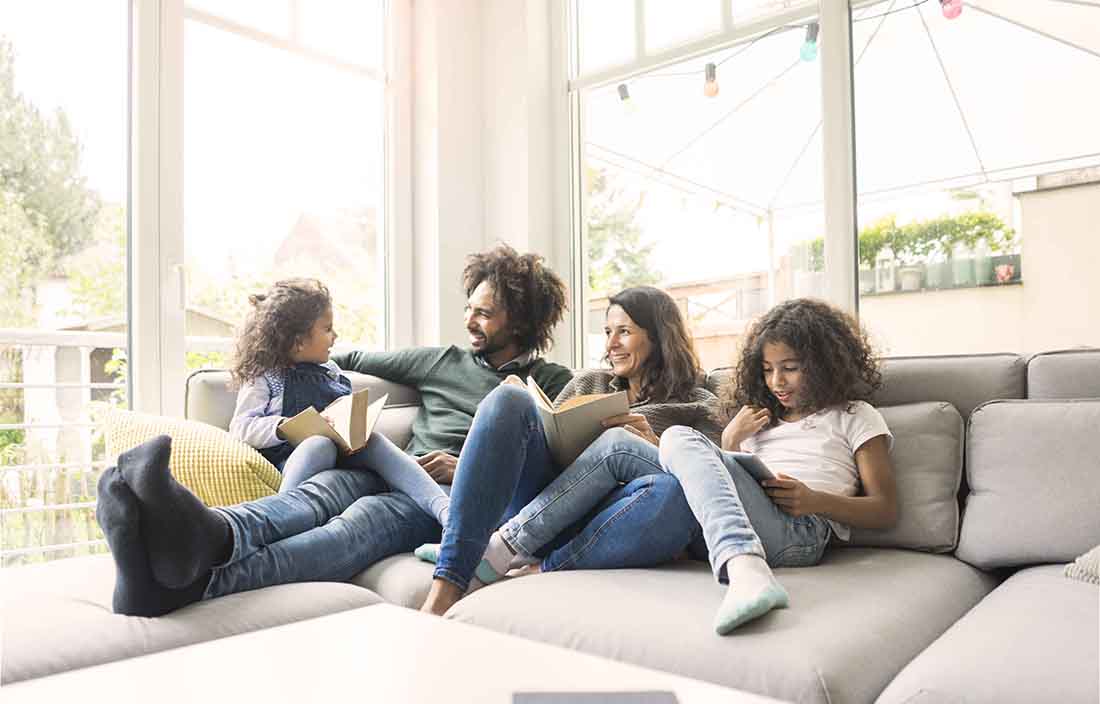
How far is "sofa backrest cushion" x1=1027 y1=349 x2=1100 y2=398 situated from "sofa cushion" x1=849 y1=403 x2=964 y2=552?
19 cm

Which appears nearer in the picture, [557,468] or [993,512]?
[993,512]

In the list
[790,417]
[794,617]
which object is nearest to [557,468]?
[790,417]

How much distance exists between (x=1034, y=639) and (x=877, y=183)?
1.79 meters

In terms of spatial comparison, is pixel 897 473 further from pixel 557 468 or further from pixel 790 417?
pixel 557 468

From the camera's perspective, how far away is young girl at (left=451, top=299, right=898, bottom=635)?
59.2 inches

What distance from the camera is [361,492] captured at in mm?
1975

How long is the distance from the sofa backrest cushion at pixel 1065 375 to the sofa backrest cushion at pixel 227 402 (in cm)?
162

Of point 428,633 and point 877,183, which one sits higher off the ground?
point 877,183

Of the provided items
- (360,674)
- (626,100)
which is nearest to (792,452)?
(360,674)

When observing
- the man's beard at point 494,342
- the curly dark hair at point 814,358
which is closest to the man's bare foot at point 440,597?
the curly dark hair at point 814,358

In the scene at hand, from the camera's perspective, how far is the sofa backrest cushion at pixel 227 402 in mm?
2289

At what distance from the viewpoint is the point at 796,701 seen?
3.53ft

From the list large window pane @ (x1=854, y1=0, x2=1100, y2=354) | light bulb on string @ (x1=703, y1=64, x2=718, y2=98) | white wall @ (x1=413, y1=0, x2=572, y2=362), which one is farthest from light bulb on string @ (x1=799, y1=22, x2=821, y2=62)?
white wall @ (x1=413, y1=0, x2=572, y2=362)

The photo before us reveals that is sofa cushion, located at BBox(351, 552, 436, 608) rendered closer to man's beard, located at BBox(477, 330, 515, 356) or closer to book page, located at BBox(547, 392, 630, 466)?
book page, located at BBox(547, 392, 630, 466)
